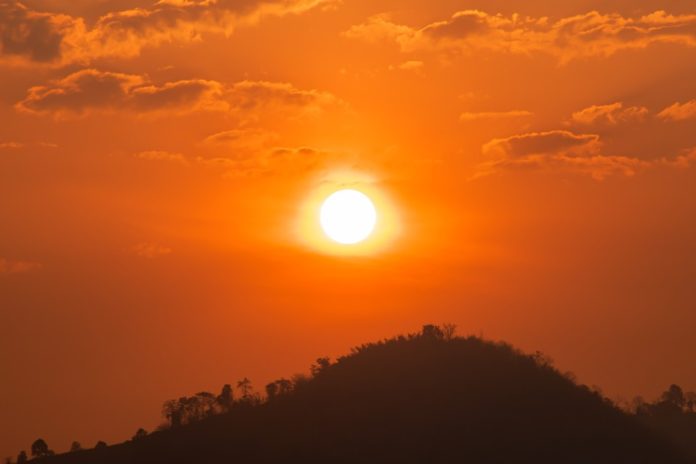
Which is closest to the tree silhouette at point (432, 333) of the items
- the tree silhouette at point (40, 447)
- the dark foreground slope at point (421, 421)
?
the dark foreground slope at point (421, 421)

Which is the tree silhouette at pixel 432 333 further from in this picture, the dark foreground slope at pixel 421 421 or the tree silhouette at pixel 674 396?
the tree silhouette at pixel 674 396

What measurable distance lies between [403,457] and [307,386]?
53.7ft

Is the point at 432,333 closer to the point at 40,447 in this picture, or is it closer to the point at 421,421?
the point at 421,421

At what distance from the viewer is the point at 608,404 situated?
88625mm

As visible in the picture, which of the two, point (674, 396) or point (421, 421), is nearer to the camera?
point (421, 421)

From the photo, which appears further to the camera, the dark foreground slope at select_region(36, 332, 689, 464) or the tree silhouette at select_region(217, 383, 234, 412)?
the tree silhouette at select_region(217, 383, 234, 412)

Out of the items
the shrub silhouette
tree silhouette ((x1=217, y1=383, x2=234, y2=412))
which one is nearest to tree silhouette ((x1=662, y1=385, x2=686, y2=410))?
Answer: the shrub silhouette

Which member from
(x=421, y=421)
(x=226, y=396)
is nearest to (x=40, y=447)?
(x=226, y=396)

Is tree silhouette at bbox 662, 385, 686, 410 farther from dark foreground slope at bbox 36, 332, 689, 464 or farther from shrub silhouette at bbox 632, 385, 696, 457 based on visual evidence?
dark foreground slope at bbox 36, 332, 689, 464

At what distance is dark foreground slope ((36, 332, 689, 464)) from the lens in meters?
79.1

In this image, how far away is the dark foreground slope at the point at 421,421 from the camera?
7912 centimetres

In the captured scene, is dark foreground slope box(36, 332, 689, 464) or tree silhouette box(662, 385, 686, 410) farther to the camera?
tree silhouette box(662, 385, 686, 410)

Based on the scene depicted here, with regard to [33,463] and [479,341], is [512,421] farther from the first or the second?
[33,463]

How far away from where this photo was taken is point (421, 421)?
8150cm
